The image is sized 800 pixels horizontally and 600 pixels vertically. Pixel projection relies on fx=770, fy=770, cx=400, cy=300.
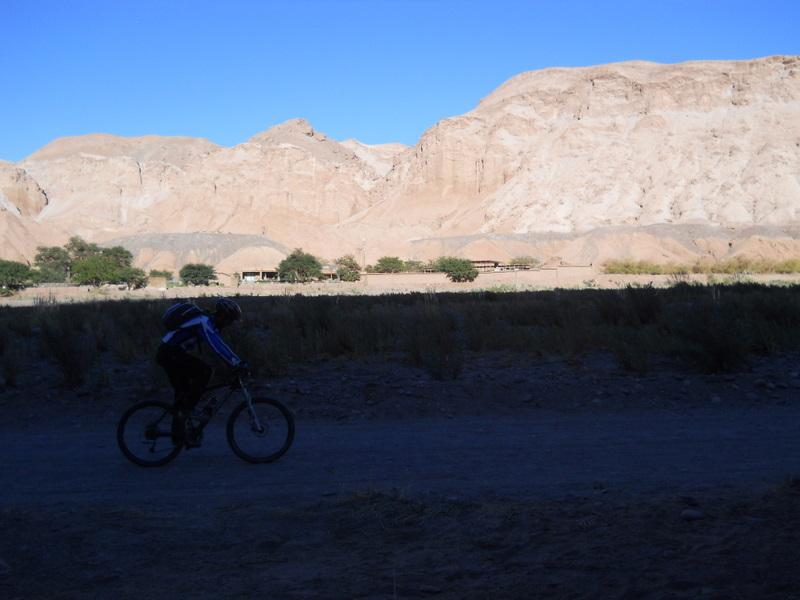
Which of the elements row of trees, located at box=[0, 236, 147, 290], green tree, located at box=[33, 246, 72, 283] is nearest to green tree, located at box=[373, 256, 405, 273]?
row of trees, located at box=[0, 236, 147, 290]

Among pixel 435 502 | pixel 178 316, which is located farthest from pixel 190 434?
pixel 435 502

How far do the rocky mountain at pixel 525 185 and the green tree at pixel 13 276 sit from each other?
26.8 metres

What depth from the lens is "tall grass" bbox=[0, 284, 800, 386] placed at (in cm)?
1235

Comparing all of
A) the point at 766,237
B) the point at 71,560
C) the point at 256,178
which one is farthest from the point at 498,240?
the point at 71,560

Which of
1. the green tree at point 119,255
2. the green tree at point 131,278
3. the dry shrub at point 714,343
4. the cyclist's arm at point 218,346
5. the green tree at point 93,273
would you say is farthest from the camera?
the green tree at point 119,255

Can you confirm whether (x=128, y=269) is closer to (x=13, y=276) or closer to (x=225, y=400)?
(x=13, y=276)

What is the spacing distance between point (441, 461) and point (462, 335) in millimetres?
8695

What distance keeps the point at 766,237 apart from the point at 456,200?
5010 cm

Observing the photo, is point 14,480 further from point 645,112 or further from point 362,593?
point 645,112

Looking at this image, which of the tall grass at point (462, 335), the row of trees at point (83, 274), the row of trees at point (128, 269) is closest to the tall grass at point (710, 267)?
the row of trees at point (128, 269)

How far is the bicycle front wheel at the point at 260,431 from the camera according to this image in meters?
7.54

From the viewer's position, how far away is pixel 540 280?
65750 mm

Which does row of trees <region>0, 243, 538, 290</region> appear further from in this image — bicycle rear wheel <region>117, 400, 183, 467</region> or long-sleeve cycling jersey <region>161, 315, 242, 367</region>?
long-sleeve cycling jersey <region>161, 315, 242, 367</region>

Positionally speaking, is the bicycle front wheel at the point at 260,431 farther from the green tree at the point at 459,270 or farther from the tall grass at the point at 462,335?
the green tree at the point at 459,270
